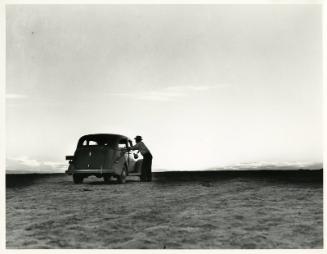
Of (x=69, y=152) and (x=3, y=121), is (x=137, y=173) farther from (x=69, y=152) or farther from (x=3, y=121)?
(x=3, y=121)

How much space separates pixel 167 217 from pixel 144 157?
4739mm

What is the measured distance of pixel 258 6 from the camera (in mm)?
10539

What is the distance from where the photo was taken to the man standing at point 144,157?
12.7 metres

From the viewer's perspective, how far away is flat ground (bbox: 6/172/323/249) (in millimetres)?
7504

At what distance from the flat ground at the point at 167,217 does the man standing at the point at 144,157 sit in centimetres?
125

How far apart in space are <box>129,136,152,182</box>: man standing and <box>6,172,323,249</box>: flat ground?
1.25 m

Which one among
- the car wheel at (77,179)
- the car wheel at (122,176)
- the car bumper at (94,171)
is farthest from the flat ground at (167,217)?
the car wheel at (77,179)

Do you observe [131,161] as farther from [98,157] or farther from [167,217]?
[167,217]

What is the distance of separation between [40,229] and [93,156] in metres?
4.60

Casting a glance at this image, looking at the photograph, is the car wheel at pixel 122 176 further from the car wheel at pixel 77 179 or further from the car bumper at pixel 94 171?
the car wheel at pixel 77 179

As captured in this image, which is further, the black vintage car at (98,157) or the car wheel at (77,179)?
the car wheel at (77,179)

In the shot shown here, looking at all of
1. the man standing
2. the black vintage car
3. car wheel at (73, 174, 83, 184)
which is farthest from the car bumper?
the man standing

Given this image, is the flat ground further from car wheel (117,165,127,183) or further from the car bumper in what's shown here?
car wheel (117,165,127,183)

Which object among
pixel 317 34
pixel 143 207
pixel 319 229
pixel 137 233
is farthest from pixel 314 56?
pixel 137 233
